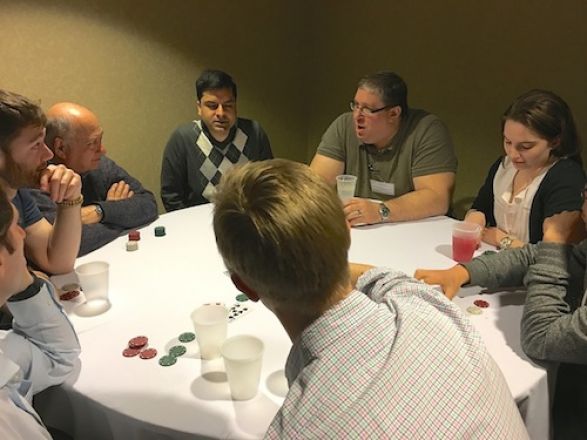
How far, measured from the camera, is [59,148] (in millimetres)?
2154

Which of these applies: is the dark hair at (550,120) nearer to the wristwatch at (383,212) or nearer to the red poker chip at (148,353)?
the wristwatch at (383,212)

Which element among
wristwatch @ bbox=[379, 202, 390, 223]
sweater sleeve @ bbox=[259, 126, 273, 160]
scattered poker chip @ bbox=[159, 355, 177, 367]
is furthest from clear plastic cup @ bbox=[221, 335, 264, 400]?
sweater sleeve @ bbox=[259, 126, 273, 160]

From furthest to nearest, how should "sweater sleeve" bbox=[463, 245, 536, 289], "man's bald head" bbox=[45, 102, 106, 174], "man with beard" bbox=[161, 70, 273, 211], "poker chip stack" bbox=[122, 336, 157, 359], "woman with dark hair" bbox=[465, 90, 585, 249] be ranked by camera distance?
"man with beard" bbox=[161, 70, 273, 211], "man's bald head" bbox=[45, 102, 106, 174], "woman with dark hair" bbox=[465, 90, 585, 249], "sweater sleeve" bbox=[463, 245, 536, 289], "poker chip stack" bbox=[122, 336, 157, 359]

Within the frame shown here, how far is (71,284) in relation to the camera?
163 cm

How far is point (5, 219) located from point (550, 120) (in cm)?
170

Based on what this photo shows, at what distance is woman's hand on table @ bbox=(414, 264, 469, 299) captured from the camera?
59.9 inches

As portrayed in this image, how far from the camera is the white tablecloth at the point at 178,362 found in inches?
43.3

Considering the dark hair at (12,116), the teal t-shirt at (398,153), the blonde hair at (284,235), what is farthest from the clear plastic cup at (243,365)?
the teal t-shirt at (398,153)

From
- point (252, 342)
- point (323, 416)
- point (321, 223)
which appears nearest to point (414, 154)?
point (252, 342)

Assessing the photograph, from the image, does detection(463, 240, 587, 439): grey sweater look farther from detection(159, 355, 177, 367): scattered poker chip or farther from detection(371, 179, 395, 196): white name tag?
detection(371, 179, 395, 196): white name tag

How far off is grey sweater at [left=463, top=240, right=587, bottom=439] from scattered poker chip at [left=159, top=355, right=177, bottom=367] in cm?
86

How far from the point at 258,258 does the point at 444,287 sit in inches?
33.5

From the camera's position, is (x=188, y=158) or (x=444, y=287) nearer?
(x=444, y=287)

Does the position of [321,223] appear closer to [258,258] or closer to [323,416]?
[258,258]
